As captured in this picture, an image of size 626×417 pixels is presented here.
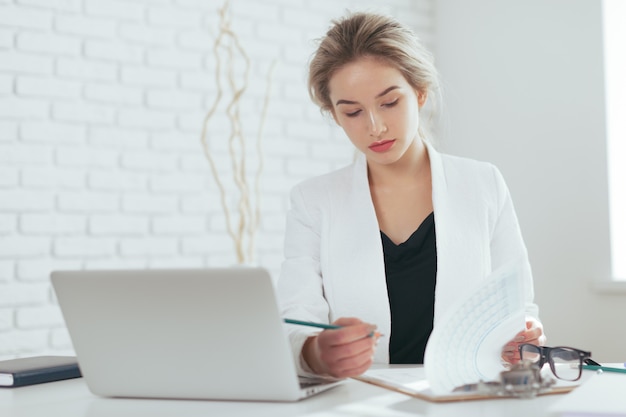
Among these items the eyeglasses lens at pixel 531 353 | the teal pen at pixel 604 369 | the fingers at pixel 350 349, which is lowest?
the teal pen at pixel 604 369

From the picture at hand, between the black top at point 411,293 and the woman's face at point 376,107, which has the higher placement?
the woman's face at point 376,107

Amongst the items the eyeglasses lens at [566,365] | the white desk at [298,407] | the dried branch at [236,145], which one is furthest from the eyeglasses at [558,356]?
the dried branch at [236,145]

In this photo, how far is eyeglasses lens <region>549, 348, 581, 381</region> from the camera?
4.28ft

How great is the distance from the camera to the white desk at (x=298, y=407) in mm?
1073

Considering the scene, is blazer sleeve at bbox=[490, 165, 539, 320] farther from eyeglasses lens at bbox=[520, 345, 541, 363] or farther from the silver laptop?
the silver laptop

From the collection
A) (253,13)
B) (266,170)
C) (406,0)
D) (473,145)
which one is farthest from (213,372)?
(406,0)

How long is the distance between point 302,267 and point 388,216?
278 mm

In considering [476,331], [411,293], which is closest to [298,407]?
[476,331]

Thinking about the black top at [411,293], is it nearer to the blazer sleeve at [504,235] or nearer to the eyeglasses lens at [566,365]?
the blazer sleeve at [504,235]

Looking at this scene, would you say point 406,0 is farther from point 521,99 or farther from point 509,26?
point 521,99

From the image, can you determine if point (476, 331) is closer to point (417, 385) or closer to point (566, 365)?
point (417, 385)

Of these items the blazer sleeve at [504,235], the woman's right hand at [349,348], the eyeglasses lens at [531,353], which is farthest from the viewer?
the blazer sleeve at [504,235]

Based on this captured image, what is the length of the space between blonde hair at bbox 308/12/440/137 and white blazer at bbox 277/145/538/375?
217mm

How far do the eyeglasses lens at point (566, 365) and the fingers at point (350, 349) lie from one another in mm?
313
